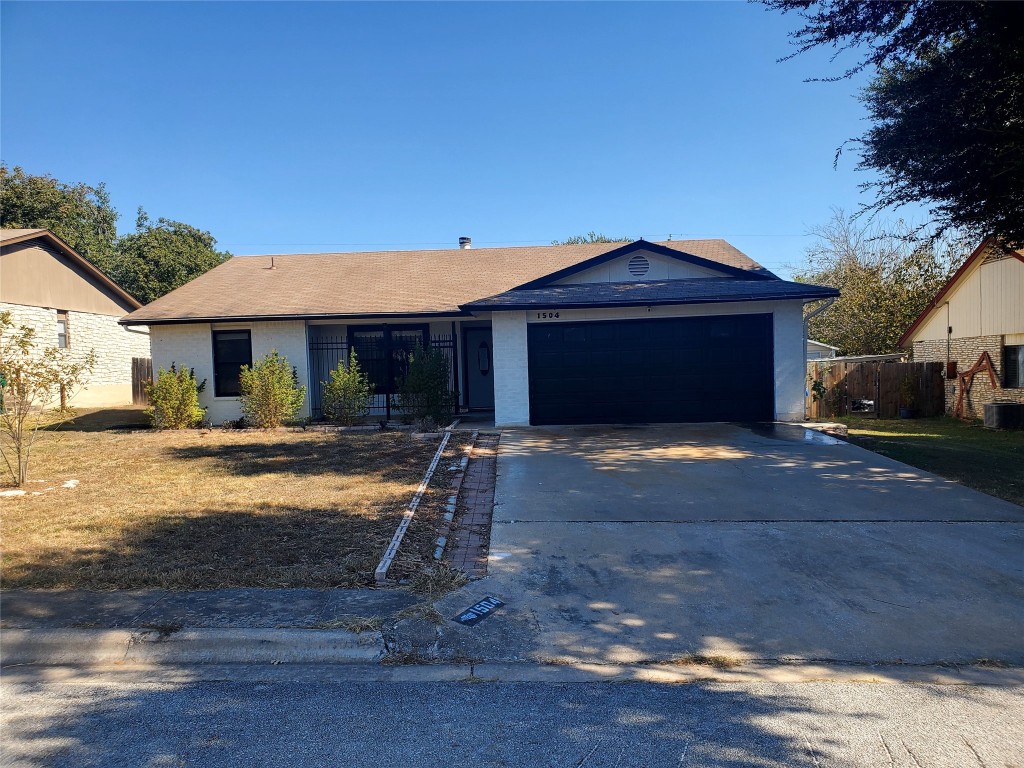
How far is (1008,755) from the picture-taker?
3221 mm

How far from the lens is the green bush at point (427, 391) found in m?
14.4

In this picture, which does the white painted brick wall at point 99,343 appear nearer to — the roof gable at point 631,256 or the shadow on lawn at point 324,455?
the shadow on lawn at point 324,455

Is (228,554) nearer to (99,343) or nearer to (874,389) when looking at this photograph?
Answer: (874,389)

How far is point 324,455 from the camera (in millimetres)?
11367

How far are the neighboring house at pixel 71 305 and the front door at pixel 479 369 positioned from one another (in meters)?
9.25

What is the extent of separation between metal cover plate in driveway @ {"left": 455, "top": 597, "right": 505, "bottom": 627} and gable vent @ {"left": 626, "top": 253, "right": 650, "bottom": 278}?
36.6 feet

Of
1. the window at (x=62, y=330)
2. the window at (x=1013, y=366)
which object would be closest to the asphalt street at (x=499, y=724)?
the window at (x=1013, y=366)

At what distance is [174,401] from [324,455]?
5882 mm

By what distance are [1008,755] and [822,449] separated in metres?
8.37

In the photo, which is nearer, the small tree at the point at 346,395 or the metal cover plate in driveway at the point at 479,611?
the metal cover plate in driveway at the point at 479,611

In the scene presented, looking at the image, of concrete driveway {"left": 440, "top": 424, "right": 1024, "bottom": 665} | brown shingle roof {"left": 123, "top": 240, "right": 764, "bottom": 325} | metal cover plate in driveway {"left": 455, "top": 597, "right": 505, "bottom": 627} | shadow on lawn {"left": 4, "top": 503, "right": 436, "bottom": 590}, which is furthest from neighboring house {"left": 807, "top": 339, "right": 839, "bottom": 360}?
metal cover plate in driveway {"left": 455, "top": 597, "right": 505, "bottom": 627}

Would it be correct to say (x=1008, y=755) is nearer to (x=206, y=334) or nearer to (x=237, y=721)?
(x=237, y=721)

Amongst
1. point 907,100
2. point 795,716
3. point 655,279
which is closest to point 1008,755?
point 795,716

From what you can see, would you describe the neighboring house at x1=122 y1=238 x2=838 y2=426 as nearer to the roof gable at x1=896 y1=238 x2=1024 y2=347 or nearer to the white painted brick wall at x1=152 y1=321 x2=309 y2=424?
the white painted brick wall at x1=152 y1=321 x2=309 y2=424
